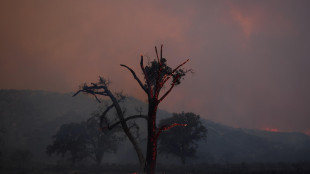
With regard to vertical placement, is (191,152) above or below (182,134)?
below

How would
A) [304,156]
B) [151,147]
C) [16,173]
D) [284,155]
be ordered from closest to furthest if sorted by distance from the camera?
1. [151,147]
2. [16,173]
3. [304,156]
4. [284,155]

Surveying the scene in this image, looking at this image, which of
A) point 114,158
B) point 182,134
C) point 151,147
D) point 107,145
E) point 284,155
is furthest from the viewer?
point 284,155

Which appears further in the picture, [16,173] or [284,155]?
[284,155]

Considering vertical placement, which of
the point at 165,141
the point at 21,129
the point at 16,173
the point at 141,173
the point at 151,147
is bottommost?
the point at 16,173

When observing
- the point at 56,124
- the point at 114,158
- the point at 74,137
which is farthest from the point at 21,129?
the point at 74,137

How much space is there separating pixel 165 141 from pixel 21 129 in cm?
15955

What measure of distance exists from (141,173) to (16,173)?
44762 millimetres

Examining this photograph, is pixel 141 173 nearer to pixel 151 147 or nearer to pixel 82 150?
pixel 151 147

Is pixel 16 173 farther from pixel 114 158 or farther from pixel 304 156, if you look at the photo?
pixel 304 156

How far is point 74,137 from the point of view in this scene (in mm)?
63312

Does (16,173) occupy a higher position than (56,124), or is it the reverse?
(56,124)

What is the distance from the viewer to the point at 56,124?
19162cm

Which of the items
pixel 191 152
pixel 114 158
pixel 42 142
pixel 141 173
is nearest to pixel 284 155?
pixel 114 158

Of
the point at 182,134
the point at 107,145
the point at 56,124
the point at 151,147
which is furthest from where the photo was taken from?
the point at 56,124
